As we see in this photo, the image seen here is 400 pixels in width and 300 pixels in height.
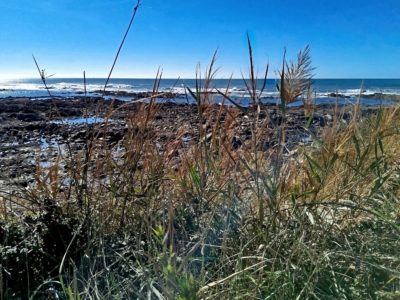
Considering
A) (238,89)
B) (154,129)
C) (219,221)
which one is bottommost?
(219,221)

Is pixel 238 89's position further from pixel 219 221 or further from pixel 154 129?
pixel 219 221

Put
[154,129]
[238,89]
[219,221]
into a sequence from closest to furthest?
[219,221] → [154,129] → [238,89]

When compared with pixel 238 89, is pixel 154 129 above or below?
below

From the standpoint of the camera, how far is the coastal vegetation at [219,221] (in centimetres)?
131

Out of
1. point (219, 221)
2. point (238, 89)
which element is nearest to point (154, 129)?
point (238, 89)

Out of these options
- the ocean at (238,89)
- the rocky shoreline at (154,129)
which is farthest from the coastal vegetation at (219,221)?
the ocean at (238,89)

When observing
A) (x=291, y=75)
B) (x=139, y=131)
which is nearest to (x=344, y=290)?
(x=291, y=75)

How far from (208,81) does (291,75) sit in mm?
443

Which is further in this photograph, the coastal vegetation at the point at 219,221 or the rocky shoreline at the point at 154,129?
the rocky shoreline at the point at 154,129

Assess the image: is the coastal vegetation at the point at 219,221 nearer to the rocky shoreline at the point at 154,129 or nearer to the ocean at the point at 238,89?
the rocky shoreline at the point at 154,129

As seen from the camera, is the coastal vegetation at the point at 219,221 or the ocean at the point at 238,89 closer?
the coastal vegetation at the point at 219,221

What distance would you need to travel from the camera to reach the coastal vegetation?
1.31 m

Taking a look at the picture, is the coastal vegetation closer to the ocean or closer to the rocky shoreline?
the rocky shoreline

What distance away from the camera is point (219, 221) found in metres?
1.63
